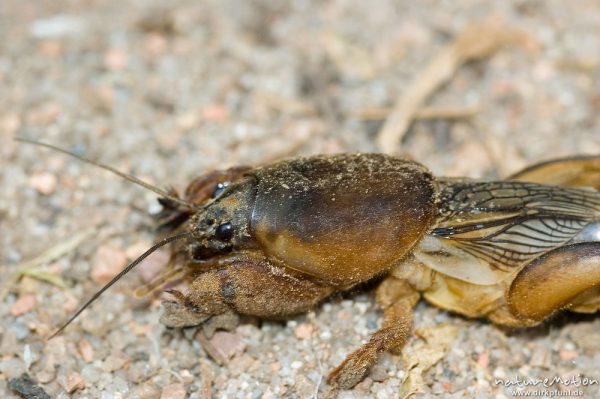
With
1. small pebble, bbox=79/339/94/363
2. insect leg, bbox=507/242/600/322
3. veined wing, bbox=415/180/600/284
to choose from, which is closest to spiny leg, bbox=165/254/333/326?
small pebble, bbox=79/339/94/363

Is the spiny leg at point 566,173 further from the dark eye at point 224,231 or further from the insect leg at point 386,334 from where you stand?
the dark eye at point 224,231

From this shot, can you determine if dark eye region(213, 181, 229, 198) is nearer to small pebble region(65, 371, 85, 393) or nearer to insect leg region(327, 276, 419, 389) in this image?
insect leg region(327, 276, 419, 389)

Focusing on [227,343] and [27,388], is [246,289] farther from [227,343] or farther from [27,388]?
[27,388]

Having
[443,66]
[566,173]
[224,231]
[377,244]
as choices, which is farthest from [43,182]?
[566,173]

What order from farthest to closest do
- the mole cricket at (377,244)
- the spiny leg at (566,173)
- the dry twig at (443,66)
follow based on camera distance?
the dry twig at (443,66)
the spiny leg at (566,173)
the mole cricket at (377,244)

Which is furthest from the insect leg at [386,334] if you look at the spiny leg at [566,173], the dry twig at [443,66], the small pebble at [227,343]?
the dry twig at [443,66]
